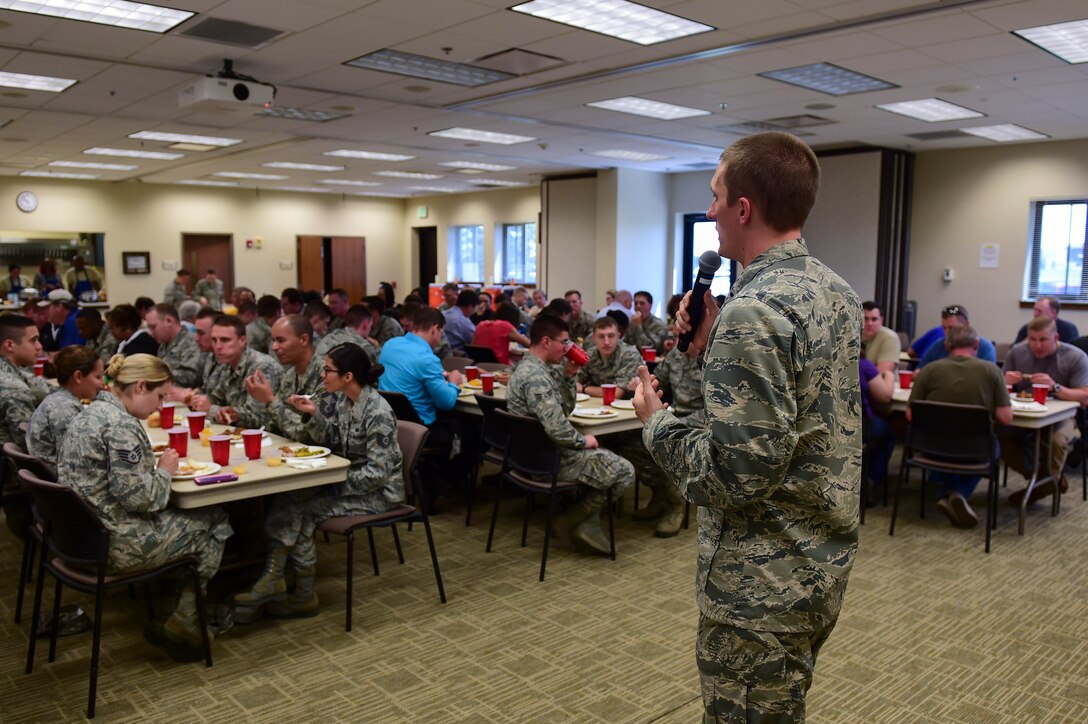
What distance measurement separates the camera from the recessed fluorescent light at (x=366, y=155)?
12.0m

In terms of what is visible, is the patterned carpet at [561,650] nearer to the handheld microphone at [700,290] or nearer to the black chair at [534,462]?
the black chair at [534,462]

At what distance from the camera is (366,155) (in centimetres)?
1245

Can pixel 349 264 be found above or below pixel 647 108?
below

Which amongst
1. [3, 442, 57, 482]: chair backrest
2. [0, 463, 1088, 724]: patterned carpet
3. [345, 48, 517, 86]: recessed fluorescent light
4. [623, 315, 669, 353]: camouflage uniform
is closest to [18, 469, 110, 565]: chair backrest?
[3, 442, 57, 482]: chair backrest

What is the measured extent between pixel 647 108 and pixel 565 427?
5066 millimetres

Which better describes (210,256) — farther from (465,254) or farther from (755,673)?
(755,673)

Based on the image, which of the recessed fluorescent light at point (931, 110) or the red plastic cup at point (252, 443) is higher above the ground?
the recessed fluorescent light at point (931, 110)

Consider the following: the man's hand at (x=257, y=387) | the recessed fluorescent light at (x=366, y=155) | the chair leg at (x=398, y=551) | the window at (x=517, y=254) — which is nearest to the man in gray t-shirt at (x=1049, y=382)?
the chair leg at (x=398, y=551)

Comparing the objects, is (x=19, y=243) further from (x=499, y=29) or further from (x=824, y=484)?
(x=824, y=484)

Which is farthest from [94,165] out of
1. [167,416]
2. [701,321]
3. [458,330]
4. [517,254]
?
[701,321]

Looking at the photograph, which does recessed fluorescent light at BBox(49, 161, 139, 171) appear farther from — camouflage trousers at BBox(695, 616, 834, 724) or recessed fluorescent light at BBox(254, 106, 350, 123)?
camouflage trousers at BBox(695, 616, 834, 724)

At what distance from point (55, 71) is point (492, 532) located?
215 inches

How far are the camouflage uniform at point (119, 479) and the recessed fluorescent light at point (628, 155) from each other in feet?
31.1

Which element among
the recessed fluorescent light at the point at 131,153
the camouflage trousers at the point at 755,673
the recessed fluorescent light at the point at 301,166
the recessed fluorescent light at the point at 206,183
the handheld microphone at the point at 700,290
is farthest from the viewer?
the recessed fluorescent light at the point at 206,183
